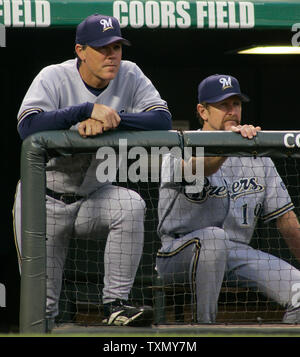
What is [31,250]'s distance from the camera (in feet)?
12.5

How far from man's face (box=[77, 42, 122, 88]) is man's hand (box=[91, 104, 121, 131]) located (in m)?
0.38

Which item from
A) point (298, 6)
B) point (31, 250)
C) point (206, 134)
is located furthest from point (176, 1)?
point (31, 250)

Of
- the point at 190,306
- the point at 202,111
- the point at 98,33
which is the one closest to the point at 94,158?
the point at 98,33

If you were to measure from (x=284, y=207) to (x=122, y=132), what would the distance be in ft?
4.01

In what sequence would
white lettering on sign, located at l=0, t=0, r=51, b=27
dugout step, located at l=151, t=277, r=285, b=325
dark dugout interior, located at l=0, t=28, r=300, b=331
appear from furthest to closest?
dark dugout interior, located at l=0, t=28, r=300, b=331
white lettering on sign, located at l=0, t=0, r=51, b=27
dugout step, located at l=151, t=277, r=285, b=325

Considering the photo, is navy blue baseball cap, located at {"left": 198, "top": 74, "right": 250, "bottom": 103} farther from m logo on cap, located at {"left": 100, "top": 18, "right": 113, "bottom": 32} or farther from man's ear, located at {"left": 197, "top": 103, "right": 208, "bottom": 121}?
m logo on cap, located at {"left": 100, "top": 18, "right": 113, "bottom": 32}

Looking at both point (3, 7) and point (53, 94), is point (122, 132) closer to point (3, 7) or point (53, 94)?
point (53, 94)

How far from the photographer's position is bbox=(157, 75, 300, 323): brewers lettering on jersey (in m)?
4.15

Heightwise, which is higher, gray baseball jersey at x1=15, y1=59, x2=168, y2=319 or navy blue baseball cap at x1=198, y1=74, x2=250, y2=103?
navy blue baseball cap at x1=198, y1=74, x2=250, y2=103

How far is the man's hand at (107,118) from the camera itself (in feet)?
12.5

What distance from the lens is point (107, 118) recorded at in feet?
12.5

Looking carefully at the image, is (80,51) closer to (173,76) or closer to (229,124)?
(229,124)

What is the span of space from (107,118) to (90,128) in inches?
3.2

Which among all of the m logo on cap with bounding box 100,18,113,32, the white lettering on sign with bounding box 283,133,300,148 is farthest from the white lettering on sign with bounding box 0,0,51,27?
the white lettering on sign with bounding box 283,133,300,148
